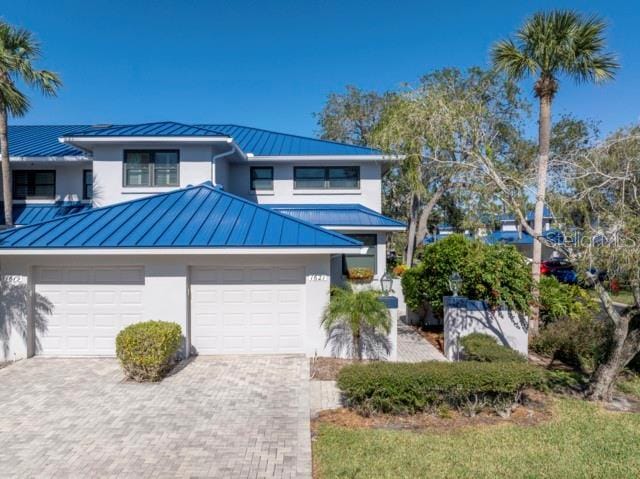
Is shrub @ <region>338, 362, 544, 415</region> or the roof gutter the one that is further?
the roof gutter

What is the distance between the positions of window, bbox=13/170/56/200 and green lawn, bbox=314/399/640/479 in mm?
16719

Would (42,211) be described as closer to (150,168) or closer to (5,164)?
(5,164)

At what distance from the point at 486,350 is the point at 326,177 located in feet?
→ 39.9

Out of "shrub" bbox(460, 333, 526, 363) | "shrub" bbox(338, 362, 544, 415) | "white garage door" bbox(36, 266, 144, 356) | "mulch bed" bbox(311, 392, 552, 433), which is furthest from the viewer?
"white garage door" bbox(36, 266, 144, 356)

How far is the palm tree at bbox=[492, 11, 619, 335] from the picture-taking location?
11.2m

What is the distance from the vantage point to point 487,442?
6.04 metres

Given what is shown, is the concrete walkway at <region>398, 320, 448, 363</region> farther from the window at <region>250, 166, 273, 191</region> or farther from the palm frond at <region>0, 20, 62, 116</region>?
the palm frond at <region>0, 20, 62, 116</region>

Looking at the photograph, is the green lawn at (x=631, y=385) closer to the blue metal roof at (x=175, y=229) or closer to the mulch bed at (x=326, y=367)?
the mulch bed at (x=326, y=367)

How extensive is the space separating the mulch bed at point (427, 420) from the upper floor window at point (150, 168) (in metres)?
11.3


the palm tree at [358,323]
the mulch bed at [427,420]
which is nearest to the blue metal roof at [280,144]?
the palm tree at [358,323]

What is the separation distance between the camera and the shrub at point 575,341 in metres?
9.72

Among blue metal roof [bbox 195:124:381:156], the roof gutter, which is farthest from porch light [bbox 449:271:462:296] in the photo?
blue metal roof [bbox 195:124:381:156]

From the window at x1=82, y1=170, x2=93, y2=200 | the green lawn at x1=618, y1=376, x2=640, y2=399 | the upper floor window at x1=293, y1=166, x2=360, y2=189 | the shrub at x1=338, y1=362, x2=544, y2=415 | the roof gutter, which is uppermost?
the upper floor window at x1=293, y1=166, x2=360, y2=189

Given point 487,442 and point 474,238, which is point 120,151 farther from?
point 487,442
